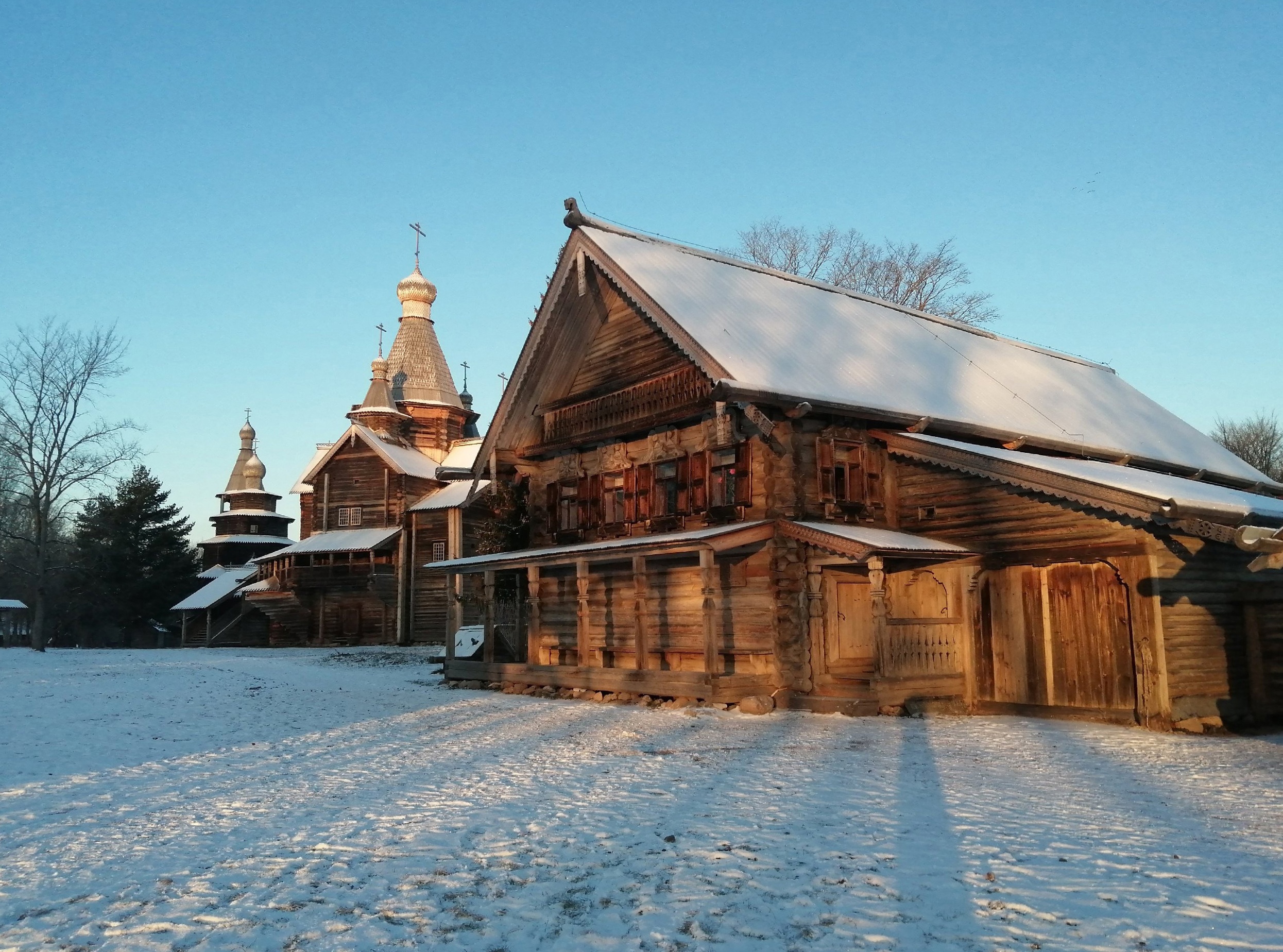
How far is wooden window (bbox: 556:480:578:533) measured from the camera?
24.9m

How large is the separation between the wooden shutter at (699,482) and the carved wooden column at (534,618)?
4.00 meters

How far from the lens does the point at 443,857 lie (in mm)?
7266

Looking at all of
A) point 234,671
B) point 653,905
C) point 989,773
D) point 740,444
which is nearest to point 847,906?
point 653,905

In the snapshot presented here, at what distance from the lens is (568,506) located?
82.3 feet

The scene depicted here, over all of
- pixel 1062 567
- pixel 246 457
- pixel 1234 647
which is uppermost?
pixel 246 457

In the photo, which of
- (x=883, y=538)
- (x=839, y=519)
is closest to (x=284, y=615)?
(x=839, y=519)

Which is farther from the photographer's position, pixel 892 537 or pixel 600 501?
pixel 600 501

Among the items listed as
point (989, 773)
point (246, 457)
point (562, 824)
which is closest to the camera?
point (562, 824)

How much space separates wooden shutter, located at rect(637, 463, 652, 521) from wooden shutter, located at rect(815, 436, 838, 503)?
4593mm

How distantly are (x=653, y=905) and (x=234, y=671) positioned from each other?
2604cm

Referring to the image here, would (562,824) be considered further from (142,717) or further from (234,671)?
(234,671)

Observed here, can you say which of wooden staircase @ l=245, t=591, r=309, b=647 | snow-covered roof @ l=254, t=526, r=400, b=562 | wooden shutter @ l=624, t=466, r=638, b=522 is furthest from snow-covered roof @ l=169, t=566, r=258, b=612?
wooden shutter @ l=624, t=466, r=638, b=522

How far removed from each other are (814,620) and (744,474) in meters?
3.32

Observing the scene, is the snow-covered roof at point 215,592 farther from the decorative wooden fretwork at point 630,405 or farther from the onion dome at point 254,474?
the decorative wooden fretwork at point 630,405
